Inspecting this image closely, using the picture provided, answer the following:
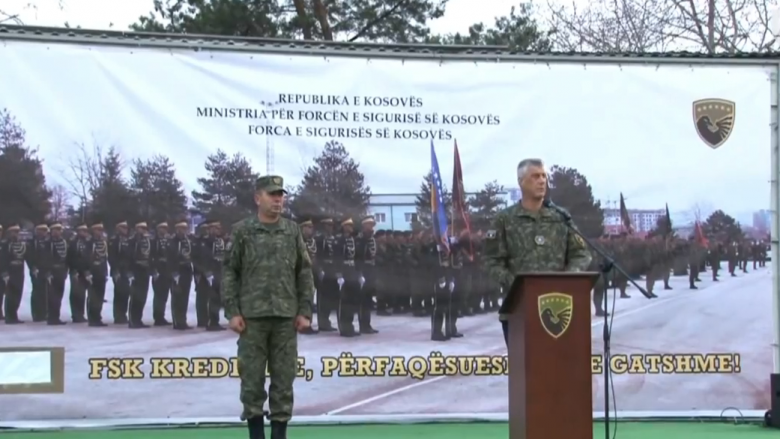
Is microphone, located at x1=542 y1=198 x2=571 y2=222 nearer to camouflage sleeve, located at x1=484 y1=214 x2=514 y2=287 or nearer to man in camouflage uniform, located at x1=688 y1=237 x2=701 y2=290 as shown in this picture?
camouflage sleeve, located at x1=484 y1=214 x2=514 y2=287

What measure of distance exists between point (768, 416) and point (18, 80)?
5026 mm

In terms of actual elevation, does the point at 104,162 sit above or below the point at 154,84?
below

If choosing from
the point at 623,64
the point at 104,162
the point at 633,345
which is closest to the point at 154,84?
the point at 104,162

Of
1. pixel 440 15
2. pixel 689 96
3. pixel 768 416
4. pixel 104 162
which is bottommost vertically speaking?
pixel 768 416

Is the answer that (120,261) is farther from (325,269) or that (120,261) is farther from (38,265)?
(325,269)

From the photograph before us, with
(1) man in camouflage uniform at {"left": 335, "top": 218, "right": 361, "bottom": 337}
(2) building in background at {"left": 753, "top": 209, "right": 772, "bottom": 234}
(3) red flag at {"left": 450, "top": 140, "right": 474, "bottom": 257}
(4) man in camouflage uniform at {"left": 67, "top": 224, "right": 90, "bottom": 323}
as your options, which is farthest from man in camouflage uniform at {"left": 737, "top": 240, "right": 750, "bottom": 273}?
(4) man in camouflage uniform at {"left": 67, "top": 224, "right": 90, "bottom": 323}

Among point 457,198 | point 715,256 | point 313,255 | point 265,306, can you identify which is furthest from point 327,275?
point 715,256

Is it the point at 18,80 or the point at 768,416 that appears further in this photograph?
the point at 768,416

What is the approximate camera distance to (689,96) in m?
6.18

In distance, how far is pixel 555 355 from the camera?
376 centimetres

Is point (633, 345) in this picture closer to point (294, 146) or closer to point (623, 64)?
point (623, 64)

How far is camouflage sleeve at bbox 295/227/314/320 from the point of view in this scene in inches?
195

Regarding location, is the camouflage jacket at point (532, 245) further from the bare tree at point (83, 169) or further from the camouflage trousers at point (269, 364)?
the bare tree at point (83, 169)

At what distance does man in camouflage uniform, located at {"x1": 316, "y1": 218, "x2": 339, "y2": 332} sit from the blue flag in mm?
650
